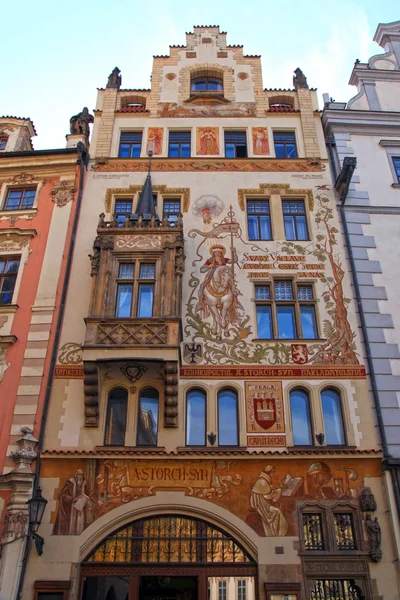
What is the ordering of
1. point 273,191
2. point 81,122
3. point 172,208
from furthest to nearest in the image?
point 81,122
point 273,191
point 172,208

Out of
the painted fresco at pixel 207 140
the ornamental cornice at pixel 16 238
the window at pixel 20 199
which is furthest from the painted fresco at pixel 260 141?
the ornamental cornice at pixel 16 238

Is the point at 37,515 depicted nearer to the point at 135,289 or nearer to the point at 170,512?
the point at 170,512

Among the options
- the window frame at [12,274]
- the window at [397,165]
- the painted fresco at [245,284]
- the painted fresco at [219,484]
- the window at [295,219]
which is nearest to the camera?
the painted fresco at [219,484]

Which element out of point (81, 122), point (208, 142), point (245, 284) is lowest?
point (245, 284)

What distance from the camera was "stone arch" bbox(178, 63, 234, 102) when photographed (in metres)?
23.6

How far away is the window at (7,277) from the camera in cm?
1819

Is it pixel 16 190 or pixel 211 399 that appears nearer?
pixel 211 399

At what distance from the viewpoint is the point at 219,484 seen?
14531 mm

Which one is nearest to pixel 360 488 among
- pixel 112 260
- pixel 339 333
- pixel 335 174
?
pixel 339 333

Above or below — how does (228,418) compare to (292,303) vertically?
below

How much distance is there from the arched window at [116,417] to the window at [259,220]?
7.40m

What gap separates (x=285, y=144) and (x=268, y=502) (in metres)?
14.3

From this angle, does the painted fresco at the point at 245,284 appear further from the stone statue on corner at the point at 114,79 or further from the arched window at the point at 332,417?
the stone statue on corner at the point at 114,79

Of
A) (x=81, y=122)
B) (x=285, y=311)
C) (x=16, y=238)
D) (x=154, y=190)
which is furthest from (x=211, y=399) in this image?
(x=81, y=122)
